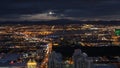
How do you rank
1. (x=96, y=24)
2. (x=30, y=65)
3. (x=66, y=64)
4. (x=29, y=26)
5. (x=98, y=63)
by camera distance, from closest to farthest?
(x=30, y=65), (x=66, y=64), (x=98, y=63), (x=96, y=24), (x=29, y=26)

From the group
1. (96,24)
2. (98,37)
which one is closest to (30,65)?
(98,37)

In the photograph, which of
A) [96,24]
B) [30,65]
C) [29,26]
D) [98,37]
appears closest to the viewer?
[30,65]

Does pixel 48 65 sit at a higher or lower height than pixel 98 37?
higher

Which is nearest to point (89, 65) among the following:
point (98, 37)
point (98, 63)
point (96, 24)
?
point (98, 63)

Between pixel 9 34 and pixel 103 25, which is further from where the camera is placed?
pixel 103 25

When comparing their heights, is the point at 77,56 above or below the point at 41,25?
above

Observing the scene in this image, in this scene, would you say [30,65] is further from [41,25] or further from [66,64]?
[41,25]

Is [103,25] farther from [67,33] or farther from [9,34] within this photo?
[9,34]

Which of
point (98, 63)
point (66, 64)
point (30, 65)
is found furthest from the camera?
point (98, 63)

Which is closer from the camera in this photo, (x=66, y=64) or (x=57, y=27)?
(x=66, y=64)
